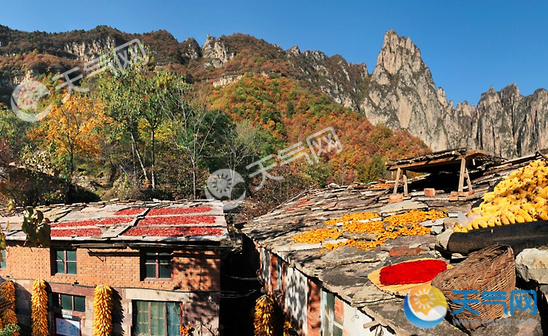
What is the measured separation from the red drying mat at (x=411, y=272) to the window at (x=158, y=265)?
32.2 feet

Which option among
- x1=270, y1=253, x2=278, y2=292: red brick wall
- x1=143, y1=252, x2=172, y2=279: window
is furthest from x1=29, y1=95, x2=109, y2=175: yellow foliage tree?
x1=270, y1=253, x2=278, y2=292: red brick wall

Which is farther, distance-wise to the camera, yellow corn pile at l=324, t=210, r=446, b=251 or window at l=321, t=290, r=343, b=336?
yellow corn pile at l=324, t=210, r=446, b=251

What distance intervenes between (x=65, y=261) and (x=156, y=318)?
467 cm

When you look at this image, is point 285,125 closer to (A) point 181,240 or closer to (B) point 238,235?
(B) point 238,235

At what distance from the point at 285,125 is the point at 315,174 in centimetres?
3171

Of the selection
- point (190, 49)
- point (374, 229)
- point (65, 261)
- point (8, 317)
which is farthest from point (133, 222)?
point (190, 49)

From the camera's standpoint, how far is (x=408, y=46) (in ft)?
392

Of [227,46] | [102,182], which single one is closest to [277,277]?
[102,182]

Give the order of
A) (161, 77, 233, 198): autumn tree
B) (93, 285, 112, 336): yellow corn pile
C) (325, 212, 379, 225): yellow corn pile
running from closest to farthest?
(325, 212, 379, 225): yellow corn pile
(93, 285, 112, 336): yellow corn pile
(161, 77, 233, 198): autumn tree

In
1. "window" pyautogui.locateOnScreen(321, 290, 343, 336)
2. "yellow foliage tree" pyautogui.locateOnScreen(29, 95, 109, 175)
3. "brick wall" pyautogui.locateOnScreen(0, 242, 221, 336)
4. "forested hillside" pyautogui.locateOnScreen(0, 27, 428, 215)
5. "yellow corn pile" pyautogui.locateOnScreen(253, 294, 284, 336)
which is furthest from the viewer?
"yellow foliage tree" pyautogui.locateOnScreen(29, 95, 109, 175)

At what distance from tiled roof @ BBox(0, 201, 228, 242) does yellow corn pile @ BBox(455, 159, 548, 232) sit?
28.1 feet

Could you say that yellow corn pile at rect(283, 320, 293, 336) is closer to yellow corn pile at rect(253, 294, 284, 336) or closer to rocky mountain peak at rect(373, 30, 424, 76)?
yellow corn pile at rect(253, 294, 284, 336)

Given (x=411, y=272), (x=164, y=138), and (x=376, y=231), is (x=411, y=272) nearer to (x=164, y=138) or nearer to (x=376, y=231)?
(x=376, y=231)

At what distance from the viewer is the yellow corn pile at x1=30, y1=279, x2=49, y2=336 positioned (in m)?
13.4
